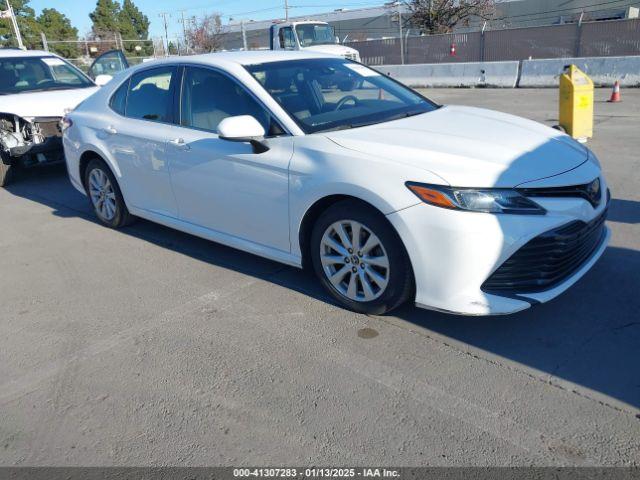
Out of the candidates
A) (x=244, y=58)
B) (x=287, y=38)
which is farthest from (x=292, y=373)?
(x=287, y=38)

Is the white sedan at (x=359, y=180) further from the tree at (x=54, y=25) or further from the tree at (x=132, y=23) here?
the tree at (x=132, y=23)

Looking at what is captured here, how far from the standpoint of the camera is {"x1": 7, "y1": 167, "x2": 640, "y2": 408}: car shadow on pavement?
10.1ft

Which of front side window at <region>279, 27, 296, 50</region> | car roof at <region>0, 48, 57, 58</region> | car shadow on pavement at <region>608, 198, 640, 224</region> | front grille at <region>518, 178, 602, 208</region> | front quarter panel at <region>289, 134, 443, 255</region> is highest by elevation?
front side window at <region>279, 27, 296, 50</region>

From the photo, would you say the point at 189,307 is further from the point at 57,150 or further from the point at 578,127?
the point at 578,127

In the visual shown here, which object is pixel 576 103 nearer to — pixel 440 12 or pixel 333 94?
pixel 333 94

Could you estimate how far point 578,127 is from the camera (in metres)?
8.61

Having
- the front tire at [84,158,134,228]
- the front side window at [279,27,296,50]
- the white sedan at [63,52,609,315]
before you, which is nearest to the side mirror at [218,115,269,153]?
the white sedan at [63,52,609,315]

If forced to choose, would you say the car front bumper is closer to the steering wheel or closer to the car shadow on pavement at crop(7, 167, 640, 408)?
the car shadow on pavement at crop(7, 167, 640, 408)

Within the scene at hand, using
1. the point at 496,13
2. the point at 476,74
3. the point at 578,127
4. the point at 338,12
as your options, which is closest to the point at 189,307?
the point at 578,127

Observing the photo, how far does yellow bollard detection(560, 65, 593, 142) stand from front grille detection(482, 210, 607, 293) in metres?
5.75

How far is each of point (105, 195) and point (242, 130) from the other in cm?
268

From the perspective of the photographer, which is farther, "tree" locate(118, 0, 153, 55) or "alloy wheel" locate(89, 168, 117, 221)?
"tree" locate(118, 0, 153, 55)

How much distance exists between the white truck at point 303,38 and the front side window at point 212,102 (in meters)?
15.5

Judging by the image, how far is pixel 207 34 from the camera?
215 ft
